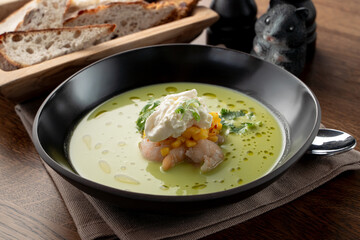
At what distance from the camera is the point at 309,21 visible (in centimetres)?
241

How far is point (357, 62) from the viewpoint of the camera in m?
2.44

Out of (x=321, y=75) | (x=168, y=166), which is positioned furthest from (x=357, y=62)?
(x=168, y=166)

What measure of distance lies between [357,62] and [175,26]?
1.01 m

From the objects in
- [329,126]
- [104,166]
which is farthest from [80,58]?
[329,126]

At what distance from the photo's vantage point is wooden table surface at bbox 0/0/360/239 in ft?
4.69

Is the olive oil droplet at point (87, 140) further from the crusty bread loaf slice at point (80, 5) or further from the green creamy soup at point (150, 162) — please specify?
the crusty bread loaf slice at point (80, 5)

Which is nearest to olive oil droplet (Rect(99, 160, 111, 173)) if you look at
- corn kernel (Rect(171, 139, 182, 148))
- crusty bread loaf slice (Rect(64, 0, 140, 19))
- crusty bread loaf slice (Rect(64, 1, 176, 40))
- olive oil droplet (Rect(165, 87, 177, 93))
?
corn kernel (Rect(171, 139, 182, 148))

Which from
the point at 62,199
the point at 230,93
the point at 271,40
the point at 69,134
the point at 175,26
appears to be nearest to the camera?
the point at 62,199

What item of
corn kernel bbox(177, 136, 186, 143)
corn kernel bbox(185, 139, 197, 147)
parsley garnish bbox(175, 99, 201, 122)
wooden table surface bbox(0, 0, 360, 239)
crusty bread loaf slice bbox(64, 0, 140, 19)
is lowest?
wooden table surface bbox(0, 0, 360, 239)

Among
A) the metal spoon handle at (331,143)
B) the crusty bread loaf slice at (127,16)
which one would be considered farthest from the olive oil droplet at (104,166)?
the crusty bread loaf slice at (127,16)

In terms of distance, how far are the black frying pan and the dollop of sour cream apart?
305 millimetres

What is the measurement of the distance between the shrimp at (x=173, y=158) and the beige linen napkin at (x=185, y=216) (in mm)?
180

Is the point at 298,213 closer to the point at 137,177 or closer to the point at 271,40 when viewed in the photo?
the point at 137,177

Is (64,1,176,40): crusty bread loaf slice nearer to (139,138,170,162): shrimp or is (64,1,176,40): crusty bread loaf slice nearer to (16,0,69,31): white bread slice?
(16,0,69,31): white bread slice
